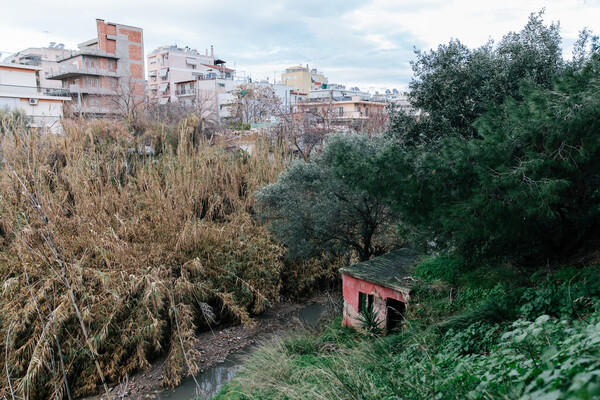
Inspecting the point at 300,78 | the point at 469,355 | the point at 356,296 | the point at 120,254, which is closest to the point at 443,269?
the point at 356,296

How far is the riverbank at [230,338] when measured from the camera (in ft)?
22.9

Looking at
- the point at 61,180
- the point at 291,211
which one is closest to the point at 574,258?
the point at 291,211

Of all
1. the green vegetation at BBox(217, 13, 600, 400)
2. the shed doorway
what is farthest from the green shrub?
the shed doorway

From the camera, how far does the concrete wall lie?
6.95 m

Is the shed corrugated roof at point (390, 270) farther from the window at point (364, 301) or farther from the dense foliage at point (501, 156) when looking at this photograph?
the dense foliage at point (501, 156)

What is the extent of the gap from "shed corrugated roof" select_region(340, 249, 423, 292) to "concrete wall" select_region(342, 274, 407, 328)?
5.9 inches

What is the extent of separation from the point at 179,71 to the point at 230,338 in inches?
1570

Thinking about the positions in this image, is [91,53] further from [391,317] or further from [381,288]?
[391,317]

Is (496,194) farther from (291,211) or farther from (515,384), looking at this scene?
(291,211)

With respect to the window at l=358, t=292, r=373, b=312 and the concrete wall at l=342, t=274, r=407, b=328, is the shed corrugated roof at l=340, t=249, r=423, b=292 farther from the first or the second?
the window at l=358, t=292, r=373, b=312

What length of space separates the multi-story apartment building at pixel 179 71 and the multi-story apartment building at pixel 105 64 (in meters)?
5.33

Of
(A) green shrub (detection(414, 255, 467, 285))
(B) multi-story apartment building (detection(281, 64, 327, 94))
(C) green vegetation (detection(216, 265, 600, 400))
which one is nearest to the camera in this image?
(C) green vegetation (detection(216, 265, 600, 400))

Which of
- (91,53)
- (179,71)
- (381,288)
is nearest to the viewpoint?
(381,288)

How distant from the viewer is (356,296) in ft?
24.7
